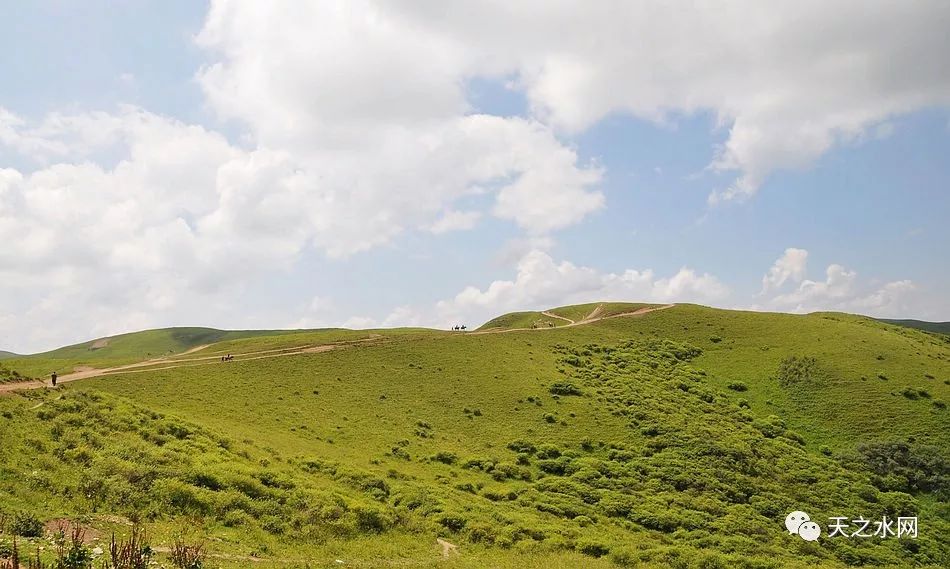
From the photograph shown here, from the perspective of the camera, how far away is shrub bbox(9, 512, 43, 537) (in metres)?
17.1

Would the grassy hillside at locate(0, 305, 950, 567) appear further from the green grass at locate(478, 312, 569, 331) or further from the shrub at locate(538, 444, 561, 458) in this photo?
the green grass at locate(478, 312, 569, 331)

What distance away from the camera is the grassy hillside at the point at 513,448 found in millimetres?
25516

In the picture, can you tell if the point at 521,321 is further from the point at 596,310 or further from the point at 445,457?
the point at 445,457

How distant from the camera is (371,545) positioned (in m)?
25.4

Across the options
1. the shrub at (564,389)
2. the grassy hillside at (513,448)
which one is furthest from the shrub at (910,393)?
the shrub at (564,389)

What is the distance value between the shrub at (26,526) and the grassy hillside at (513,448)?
5.97ft

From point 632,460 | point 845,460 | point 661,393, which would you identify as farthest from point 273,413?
point 845,460

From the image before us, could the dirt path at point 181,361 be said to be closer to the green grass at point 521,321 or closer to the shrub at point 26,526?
the shrub at point 26,526

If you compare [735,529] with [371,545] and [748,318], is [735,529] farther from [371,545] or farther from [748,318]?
[748,318]

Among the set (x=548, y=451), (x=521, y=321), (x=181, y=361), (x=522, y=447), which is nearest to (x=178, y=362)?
(x=181, y=361)

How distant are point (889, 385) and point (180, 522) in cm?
7332

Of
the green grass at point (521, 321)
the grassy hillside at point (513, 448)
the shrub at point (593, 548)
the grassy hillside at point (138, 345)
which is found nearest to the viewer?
the grassy hillside at point (513, 448)

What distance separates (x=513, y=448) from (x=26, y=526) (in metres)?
35.3

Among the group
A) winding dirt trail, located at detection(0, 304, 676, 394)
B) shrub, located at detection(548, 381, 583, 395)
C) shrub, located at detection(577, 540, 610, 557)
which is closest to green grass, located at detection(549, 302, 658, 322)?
winding dirt trail, located at detection(0, 304, 676, 394)
